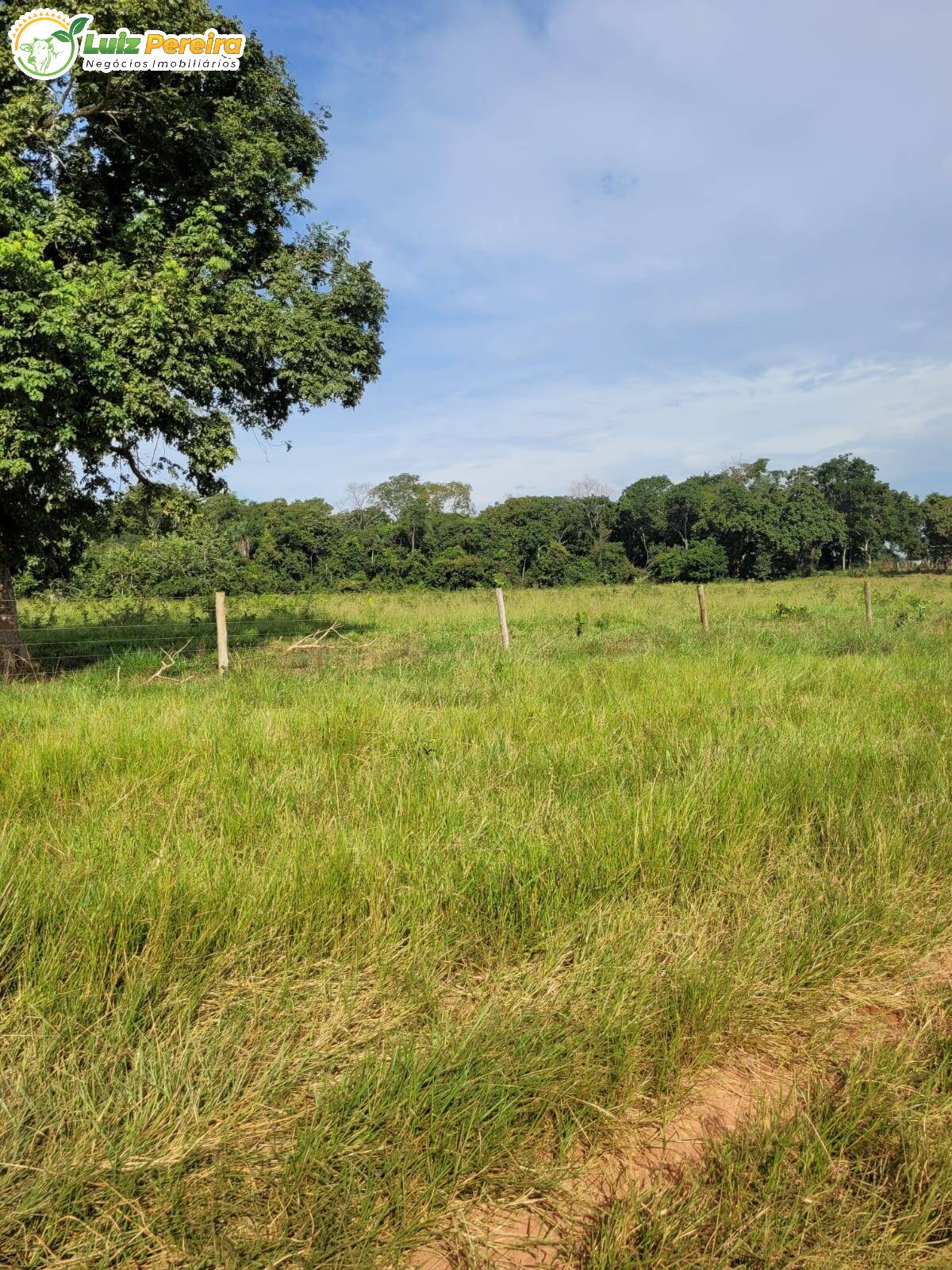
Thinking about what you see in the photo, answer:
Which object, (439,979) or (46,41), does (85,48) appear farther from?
(439,979)

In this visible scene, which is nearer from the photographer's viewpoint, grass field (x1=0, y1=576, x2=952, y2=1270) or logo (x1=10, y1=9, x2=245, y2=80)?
grass field (x1=0, y1=576, x2=952, y2=1270)

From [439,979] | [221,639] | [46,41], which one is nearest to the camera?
[439,979]

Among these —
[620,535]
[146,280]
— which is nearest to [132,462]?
[146,280]

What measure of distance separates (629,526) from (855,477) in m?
25.7

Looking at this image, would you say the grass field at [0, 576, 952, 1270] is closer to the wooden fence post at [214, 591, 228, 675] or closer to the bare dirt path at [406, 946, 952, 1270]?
the bare dirt path at [406, 946, 952, 1270]

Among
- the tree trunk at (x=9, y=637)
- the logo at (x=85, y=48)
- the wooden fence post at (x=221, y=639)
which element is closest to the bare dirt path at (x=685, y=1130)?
the wooden fence post at (x=221, y=639)

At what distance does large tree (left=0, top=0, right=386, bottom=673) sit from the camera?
912cm

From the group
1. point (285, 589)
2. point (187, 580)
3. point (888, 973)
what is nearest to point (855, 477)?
point (285, 589)

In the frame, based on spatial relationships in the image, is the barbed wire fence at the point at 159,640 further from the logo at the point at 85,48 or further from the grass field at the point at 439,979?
the logo at the point at 85,48

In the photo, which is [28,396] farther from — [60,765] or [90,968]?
[90,968]

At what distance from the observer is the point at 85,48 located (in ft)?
33.4

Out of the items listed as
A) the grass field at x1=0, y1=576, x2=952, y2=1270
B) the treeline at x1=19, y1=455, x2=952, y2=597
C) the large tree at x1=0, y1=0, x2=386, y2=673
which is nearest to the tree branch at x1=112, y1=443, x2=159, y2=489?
the large tree at x1=0, y1=0, x2=386, y2=673

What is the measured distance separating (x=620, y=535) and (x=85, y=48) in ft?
255

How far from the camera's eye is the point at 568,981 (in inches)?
103
